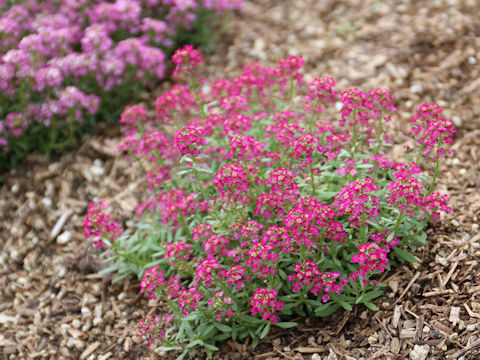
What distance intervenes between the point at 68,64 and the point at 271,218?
3070 millimetres

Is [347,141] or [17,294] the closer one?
[347,141]

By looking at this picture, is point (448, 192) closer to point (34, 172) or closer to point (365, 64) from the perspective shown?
point (365, 64)

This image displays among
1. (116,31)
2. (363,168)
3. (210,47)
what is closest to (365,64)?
(210,47)

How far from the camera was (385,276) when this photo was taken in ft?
12.8

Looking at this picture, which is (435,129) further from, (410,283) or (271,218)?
(271,218)

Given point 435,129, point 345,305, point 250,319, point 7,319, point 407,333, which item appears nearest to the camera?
point 435,129

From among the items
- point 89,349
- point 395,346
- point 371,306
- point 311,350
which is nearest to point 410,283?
point 371,306

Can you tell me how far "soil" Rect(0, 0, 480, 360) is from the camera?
365 centimetres

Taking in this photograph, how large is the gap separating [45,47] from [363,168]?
3.78 meters

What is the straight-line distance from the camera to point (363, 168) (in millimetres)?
4023

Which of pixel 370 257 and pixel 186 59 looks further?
pixel 186 59

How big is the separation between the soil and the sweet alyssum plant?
24 centimetres

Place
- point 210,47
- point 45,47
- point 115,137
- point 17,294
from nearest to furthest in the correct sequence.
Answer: point 17,294 → point 45,47 → point 115,137 → point 210,47

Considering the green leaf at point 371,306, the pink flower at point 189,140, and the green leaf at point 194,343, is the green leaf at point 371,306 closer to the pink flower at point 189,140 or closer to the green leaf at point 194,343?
the green leaf at point 194,343
